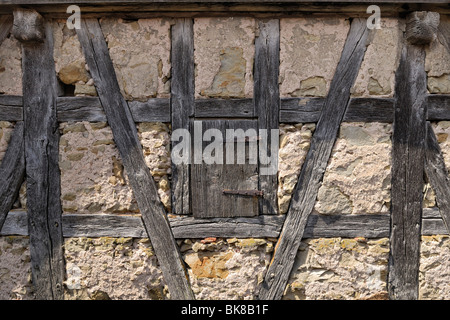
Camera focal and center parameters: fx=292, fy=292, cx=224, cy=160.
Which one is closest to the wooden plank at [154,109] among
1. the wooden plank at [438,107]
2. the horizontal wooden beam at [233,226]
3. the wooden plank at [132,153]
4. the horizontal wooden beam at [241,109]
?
the horizontal wooden beam at [241,109]

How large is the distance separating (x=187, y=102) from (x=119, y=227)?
3.96ft

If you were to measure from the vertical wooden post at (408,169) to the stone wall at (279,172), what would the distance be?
0.07 meters

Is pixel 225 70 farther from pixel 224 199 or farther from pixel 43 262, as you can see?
pixel 43 262

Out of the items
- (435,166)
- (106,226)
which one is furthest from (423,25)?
(106,226)

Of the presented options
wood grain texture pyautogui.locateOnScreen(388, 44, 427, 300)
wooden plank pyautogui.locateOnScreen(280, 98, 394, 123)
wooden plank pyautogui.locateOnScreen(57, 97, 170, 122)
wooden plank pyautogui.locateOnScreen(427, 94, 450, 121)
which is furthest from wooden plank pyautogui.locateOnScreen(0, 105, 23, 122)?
wooden plank pyautogui.locateOnScreen(427, 94, 450, 121)

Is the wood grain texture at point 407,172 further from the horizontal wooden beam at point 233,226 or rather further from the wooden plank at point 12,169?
the wooden plank at point 12,169

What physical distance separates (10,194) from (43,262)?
647mm

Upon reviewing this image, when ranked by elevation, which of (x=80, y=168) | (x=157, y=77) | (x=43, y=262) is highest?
(x=157, y=77)

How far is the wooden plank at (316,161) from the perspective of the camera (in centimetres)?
243

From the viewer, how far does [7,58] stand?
2.49m

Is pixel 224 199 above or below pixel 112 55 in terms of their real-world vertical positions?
below

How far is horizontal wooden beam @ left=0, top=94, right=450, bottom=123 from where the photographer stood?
2.43 m

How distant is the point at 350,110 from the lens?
244 cm
